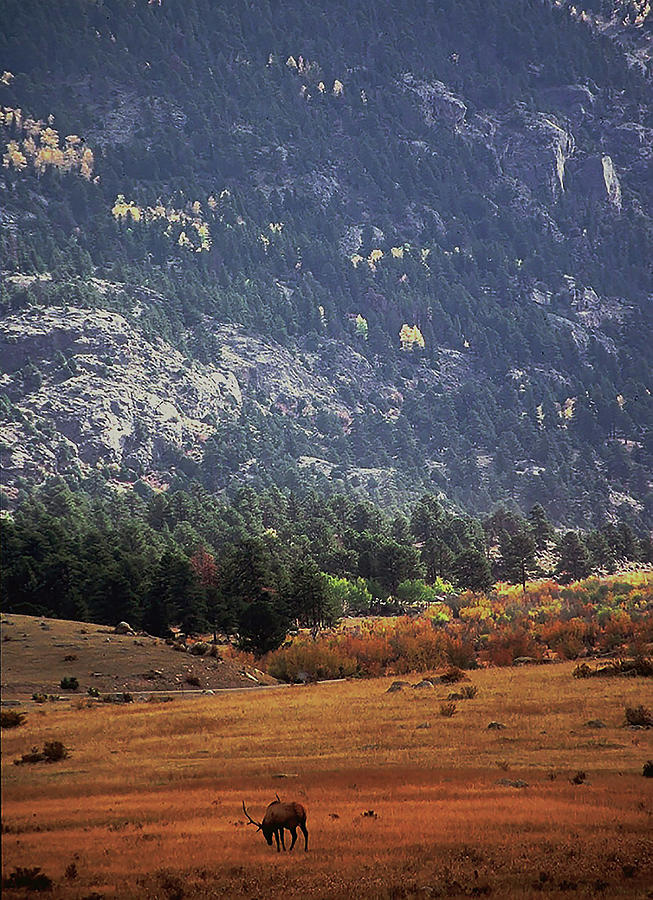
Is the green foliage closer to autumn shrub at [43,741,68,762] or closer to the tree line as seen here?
the tree line

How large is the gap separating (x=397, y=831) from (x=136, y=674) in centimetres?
2184

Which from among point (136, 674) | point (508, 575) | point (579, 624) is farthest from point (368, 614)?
point (136, 674)

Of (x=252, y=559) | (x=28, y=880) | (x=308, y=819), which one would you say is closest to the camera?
(x=28, y=880)

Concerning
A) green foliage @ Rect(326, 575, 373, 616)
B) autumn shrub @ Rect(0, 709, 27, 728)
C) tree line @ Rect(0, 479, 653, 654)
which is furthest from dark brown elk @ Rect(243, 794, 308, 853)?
green foliage @ Rect(326, 575, 373, 616)

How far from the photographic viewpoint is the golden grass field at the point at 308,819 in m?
9.56

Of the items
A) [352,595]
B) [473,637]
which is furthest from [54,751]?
[352,595]

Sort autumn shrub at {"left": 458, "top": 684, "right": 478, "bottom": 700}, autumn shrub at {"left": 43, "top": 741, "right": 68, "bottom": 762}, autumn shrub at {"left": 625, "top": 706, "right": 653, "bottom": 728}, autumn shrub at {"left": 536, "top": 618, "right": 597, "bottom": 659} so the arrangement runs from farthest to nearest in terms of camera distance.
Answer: autumn shrub at {"left": 536, "top": 618, "right": 597, "bottom": 659} → autumn shrub at {"left": 458, "top": 684, "right": 478, "bottom": 700} → autumn shrub at {"left": 625, "top": 706, "right": 653, "bottom": 728} → autumn shrub at {"left": 43, "top": 741, "right": 68, "bottom": 762}

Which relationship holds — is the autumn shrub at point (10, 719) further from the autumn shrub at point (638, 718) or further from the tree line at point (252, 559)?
the autumn shrub at point (638, 718)

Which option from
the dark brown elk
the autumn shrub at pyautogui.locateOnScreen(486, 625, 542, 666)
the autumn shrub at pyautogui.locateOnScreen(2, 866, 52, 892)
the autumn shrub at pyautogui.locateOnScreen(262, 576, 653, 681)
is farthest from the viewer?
the autumn shrub at pyautogui.locateOnScreen(486, 625, 542, 666)

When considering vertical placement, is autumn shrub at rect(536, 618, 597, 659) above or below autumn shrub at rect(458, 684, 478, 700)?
above

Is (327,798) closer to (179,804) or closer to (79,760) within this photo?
(179,804)

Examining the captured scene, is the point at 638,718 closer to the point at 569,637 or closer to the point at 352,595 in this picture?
the point at 569,637

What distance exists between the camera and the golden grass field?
956 cm

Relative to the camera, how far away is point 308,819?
12.2 m
